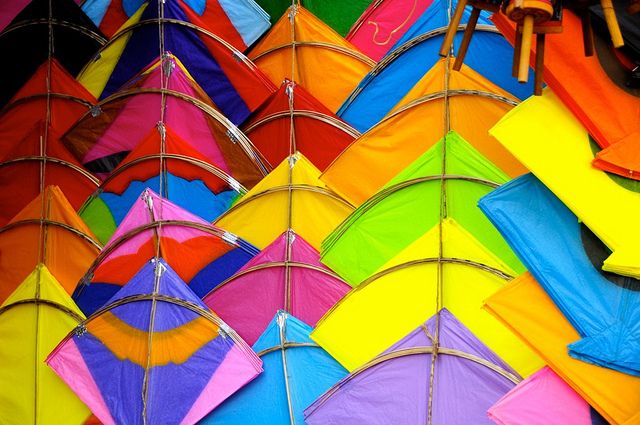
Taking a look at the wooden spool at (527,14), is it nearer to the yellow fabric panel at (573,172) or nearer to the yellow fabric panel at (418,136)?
the yellow fabric panel at (573,172)

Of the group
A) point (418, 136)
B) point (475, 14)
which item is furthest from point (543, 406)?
point (418, 136)

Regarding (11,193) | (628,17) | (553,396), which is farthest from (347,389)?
(11,193)

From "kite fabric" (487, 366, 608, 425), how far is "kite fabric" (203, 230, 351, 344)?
2.05m

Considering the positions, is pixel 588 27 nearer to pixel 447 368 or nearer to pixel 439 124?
pixel 447 368

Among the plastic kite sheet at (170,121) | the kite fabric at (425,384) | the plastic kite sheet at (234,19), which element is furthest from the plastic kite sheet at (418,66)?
the kite fabric at (425,384)

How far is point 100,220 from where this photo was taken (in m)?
10.4

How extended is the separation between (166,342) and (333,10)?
15.3 ft

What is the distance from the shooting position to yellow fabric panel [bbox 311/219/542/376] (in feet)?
26.6

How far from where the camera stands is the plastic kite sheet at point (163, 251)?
931cm

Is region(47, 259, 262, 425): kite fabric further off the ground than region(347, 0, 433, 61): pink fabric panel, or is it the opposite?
region(347, 0, 433, 61): pink fabric panel

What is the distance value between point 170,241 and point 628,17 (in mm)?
3651

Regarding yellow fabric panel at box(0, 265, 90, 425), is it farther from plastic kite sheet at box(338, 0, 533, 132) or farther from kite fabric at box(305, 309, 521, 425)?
plastic kite sheet at box(338, 0, 533, 132)

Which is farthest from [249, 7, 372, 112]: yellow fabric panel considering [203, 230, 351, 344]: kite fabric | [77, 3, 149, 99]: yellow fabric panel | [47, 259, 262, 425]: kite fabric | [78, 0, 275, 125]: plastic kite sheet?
[47, 259, 262, 425]: kite fabric

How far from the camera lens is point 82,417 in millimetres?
8789
